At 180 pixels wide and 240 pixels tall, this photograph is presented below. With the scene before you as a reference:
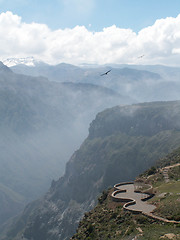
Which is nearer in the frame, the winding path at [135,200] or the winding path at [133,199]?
the winding path at [135,200]

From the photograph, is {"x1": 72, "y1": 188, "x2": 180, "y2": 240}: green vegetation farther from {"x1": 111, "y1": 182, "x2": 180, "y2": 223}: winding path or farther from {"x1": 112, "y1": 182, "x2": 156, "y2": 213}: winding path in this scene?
{"x1": 112, "y1": 182, "x2": 156, "y2": 213}: winding path

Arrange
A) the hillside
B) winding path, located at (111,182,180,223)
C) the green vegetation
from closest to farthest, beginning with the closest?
1. the green vegetation
2. the hillside
3. winding path, located at (111,182,180,223)

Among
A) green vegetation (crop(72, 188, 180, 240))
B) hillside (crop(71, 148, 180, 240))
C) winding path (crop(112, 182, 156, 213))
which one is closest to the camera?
green vegetation (crop(72, 188, 180, 240))

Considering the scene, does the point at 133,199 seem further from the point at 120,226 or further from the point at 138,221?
the point at 138,221

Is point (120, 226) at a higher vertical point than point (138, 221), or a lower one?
lower

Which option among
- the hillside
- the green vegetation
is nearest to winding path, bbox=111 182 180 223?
the hillside

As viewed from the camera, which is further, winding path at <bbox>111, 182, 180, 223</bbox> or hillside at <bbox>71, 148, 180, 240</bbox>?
winding path at <bbox>111, 182, 180, 223</bbox>

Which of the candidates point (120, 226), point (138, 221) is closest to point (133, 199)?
point (120, 226)

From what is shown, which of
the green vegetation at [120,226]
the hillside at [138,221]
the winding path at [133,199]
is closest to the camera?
the green vegetation at [120,226]

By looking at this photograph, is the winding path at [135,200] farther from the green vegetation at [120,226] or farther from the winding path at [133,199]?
the green vegetation at [120,226]

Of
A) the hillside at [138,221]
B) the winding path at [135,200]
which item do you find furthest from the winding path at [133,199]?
the hillside at [138,221]

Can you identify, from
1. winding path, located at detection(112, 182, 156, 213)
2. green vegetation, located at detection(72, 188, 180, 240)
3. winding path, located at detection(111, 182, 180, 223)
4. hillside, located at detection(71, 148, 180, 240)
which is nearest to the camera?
green vegetation, located at detection(72, 188, 180, 240)

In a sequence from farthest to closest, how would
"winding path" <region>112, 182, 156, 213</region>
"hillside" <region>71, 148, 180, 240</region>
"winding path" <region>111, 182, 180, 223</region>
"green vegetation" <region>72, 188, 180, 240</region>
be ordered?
"winding path" <region>112, 182, 156, 213</region> → "winding path" <region>111, 182, 180, 223</region> → "hillside" <region>71, 148, 180, 240</region> → "green vegetation" <region>72, 188, 180, 240</region>

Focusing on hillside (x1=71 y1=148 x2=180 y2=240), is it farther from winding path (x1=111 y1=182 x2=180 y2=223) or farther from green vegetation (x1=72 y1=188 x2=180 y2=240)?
winding path (x1=111 y1=182 x2=180 y2=223)
